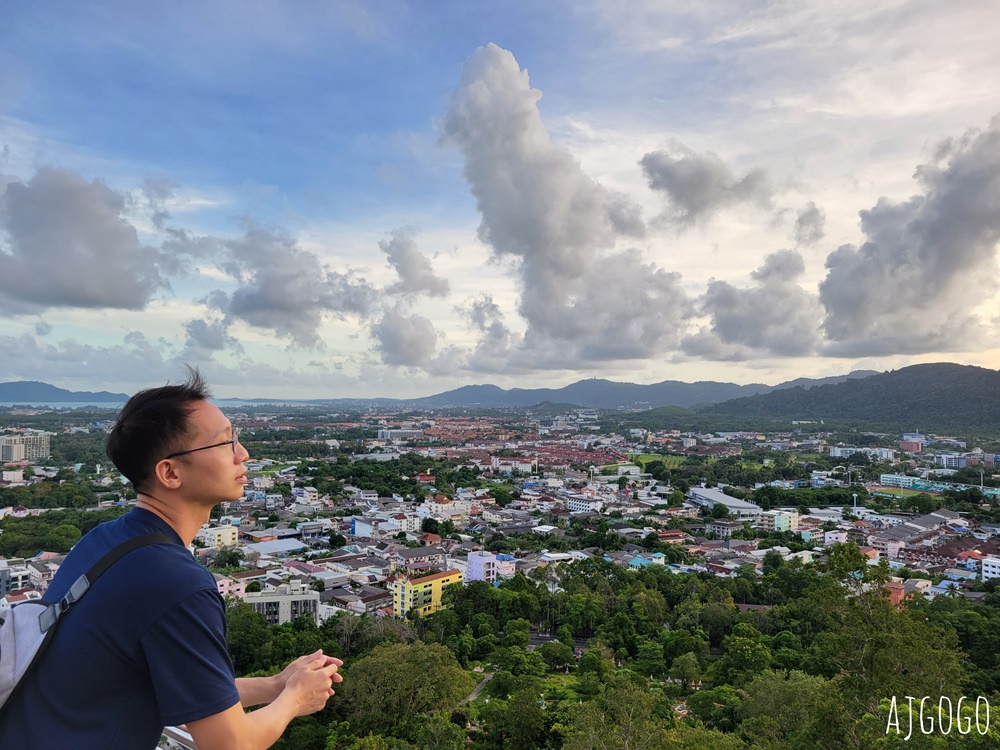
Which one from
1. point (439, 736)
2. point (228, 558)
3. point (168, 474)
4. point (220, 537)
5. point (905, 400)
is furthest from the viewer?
point (905, 400)

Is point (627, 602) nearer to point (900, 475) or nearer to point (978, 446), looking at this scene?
point (900, 475)

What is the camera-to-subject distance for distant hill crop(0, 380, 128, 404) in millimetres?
123188

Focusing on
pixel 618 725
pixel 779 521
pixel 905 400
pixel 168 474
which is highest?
pixel 168 474

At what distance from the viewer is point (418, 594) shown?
1307 cm

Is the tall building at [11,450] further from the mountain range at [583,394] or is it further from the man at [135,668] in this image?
the mountain range at [583,394]

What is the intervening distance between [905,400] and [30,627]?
80583 mm

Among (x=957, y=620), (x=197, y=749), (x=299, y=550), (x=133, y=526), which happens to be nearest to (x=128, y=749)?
(x=197, y=749)

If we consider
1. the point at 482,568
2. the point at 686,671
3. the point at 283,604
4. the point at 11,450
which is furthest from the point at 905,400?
the point at 11,450

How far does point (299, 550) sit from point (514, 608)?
8.27 m

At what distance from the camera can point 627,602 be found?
1210 centimetres

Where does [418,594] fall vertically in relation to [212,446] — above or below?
below

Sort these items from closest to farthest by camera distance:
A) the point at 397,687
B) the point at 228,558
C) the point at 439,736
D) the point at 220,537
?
the point at 439,736 < the point at 397,687 < the point at 228,558 < the point at 220,537

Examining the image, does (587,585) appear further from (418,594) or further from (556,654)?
(418,594)

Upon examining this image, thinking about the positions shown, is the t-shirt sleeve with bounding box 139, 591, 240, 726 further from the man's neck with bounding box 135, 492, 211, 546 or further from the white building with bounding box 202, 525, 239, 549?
the white building with bounding box 202, 525, 239, 549
